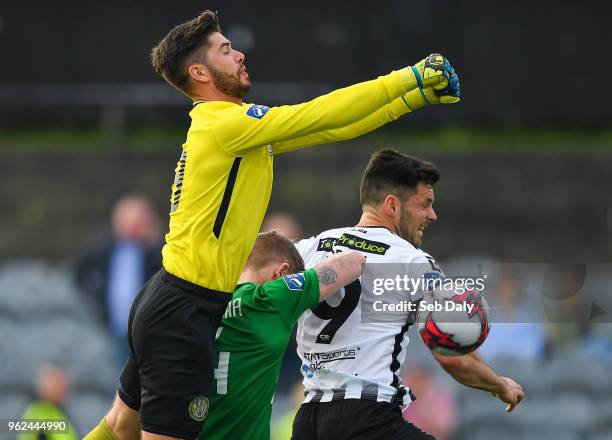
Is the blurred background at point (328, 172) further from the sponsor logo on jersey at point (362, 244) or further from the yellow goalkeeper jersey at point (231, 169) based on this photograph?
the yellow goalkeeper jersey at point (231, 169)

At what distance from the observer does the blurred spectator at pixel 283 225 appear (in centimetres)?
1003

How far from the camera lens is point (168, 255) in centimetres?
585

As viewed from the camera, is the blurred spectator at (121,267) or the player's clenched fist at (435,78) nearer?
the player's clenched fist at (435,78)

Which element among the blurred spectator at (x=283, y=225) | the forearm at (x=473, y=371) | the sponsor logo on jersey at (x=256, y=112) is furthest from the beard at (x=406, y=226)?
the blurred spectator at (x=283, y=225)

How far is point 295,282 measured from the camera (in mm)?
5918

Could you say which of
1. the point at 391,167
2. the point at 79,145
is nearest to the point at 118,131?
the point at 79,145

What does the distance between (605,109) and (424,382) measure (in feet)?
15.6

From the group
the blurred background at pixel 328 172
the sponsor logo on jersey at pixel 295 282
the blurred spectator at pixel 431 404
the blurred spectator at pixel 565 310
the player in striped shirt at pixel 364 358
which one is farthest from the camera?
the blurred background at pixel 328 172

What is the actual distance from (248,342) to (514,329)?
12.7 ft

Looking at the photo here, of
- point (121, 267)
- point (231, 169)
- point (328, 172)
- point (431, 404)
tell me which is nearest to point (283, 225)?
point (121, 267)

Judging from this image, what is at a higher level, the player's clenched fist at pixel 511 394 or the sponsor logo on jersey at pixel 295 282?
the sponsor logo on jersey at pixel 295 282

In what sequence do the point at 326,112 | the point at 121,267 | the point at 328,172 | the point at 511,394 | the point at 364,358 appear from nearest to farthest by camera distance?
the point at 326,112
the point at 364,358
the point at 511,394
the point at 121,267
the point at 328,172

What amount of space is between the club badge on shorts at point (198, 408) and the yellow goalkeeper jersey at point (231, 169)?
543 millimetres

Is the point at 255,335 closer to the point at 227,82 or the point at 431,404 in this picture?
the point at 227,82
